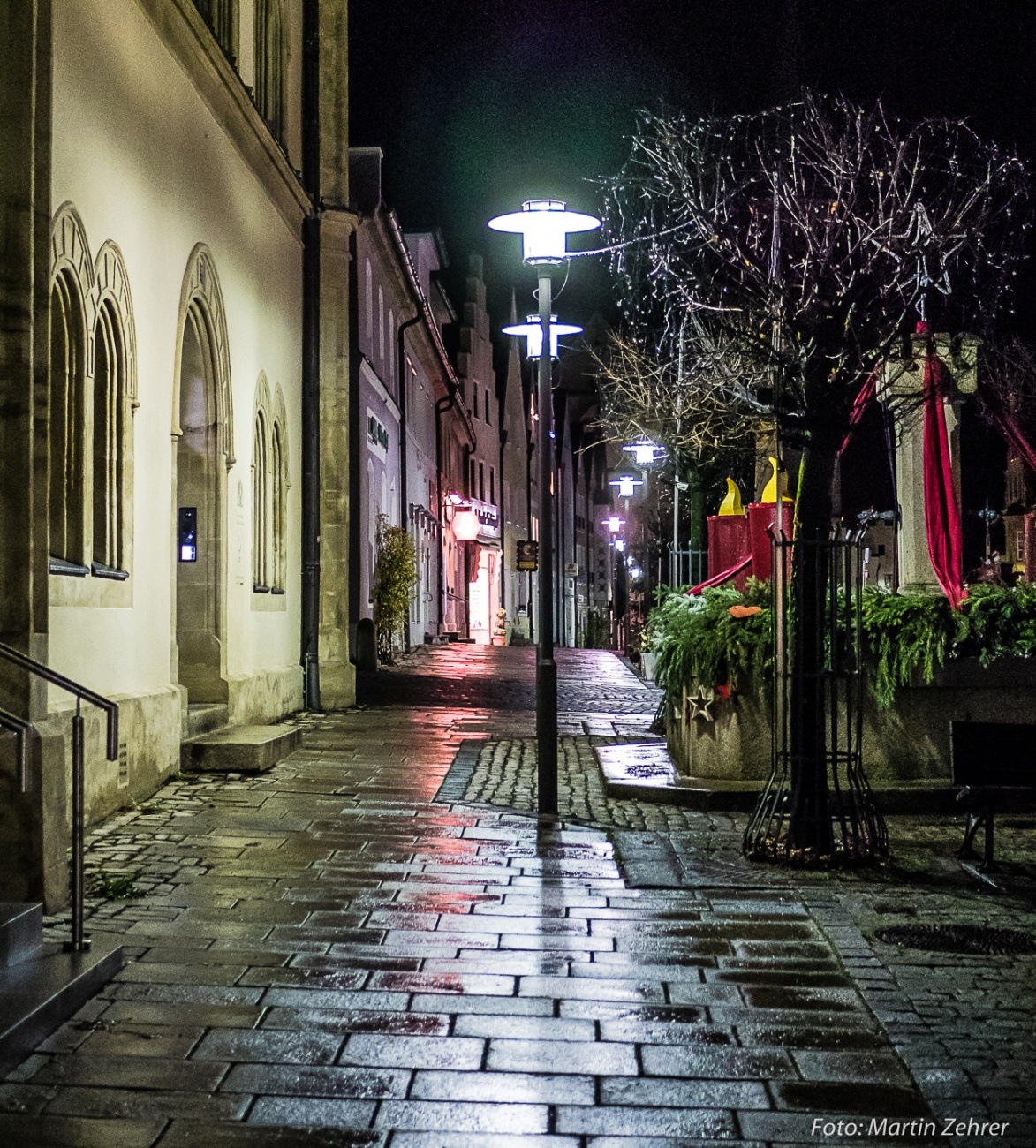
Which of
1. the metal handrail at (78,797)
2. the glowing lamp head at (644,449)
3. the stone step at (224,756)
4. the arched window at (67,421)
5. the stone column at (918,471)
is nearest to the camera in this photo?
the metal handrail at (78,797)

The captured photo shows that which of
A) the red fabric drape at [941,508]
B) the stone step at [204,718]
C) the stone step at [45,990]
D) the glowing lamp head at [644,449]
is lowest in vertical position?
the stone step at [45,990]

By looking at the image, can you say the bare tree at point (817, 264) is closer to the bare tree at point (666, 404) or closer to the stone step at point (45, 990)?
the stone step at point (45, 990)

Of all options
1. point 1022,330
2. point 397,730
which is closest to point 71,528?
point 397,730

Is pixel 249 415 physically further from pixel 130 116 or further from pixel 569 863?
Answer: pixel 569 863

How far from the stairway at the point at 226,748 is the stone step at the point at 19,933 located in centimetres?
628

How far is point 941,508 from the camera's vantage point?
1204 centimetres

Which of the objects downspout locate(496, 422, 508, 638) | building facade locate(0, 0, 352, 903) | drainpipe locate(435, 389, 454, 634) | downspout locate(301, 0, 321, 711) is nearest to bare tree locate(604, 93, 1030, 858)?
building facade locate(0, 0, 352, 903)

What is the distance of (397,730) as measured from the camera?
16.0m

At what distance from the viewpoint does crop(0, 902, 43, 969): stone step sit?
18.7ft

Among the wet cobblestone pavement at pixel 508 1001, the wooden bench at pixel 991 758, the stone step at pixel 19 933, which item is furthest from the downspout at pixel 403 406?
the stone step at pixel 19 933

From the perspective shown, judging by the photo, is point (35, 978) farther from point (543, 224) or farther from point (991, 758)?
point (543, 224)

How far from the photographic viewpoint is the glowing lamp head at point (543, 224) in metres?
10.8

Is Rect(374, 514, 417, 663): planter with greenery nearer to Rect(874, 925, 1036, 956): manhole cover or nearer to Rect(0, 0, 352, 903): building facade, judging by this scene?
Rect(0, 0, 352, 903): building facade

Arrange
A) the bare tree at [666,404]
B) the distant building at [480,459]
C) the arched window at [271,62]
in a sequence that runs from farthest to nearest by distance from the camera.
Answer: the distant building at [480,459] → the bare tree at [666,404] → the arched window at [271,62]
